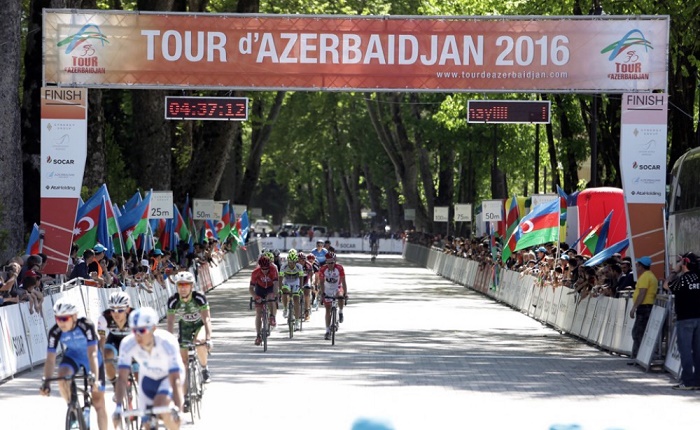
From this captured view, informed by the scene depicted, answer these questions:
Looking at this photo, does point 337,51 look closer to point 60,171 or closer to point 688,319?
point 60,171

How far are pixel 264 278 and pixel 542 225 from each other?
34.1 feet

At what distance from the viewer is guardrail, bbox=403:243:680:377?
21.3 meters

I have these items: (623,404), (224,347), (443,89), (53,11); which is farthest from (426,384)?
(53,11)

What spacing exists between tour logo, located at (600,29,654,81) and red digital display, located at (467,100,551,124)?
259cm

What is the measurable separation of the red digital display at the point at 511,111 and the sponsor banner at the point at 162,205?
1121 centimetres

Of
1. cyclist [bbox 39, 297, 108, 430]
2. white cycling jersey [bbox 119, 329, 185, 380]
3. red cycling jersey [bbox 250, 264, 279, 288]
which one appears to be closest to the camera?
white cycling jersey [bbox 119, 329, 185, 380]

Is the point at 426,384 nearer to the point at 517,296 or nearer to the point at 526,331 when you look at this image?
the point at 526,331

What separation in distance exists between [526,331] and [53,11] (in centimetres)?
1142

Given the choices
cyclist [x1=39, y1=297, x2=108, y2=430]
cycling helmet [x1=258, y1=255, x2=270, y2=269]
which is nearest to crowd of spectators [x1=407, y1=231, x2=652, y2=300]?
cycling helmet [x1=258, y1=255, x2=270, y2=269]

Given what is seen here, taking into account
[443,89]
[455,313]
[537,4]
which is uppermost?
[537,4]

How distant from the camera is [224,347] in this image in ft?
81.5

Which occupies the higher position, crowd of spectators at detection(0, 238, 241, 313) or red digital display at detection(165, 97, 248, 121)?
red digital display at detection(165, 97, 248, 121)

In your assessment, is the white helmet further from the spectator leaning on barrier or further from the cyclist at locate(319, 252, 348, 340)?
the cyclist at locate(319, 252, 348, 340)

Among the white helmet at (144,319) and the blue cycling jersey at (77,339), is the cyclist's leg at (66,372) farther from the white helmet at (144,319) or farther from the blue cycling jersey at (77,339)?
the white helmet at (144,319)
